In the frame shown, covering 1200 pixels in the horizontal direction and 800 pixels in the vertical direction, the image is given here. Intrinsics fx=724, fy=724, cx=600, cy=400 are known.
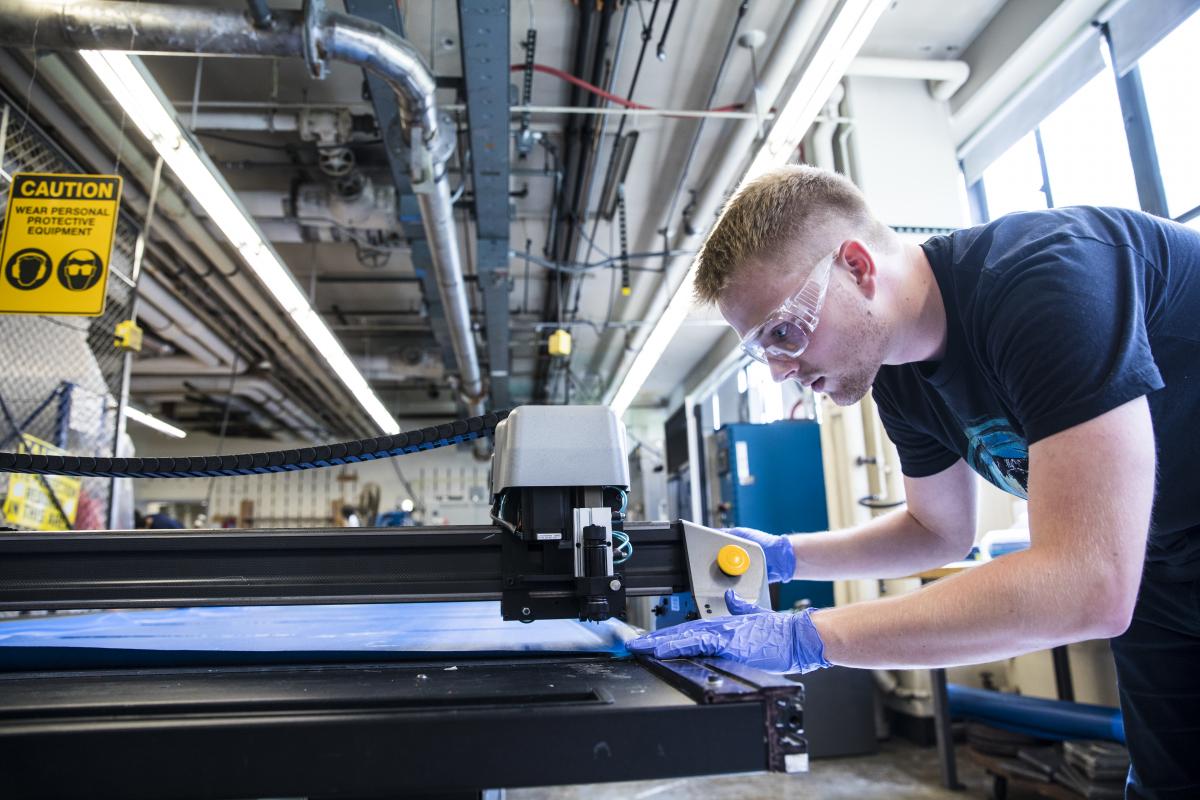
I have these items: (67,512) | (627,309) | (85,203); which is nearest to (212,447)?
(627,309)

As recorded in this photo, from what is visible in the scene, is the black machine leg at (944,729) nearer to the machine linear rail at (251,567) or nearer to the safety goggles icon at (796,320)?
the safety goggles icon at (796,320)

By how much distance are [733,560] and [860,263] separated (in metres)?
0.48

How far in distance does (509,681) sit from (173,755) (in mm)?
336

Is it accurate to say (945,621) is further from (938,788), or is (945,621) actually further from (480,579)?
(938,788)

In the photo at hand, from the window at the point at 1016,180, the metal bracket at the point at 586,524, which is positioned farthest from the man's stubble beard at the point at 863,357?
the window at the point at 1016,180

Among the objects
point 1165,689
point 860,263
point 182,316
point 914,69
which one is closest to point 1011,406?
point 860,263

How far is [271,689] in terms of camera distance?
2.53 ft

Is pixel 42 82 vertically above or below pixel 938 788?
above

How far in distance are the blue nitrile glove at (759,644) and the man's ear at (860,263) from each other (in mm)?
486

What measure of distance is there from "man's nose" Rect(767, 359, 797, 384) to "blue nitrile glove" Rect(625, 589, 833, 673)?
16.4 inches

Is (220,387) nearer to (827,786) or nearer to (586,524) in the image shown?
(827,786)

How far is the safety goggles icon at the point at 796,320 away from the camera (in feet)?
3.52

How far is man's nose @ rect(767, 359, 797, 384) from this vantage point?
1.18 m

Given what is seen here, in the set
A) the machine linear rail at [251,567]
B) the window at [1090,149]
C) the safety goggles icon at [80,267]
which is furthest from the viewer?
the window at [1090,149]
